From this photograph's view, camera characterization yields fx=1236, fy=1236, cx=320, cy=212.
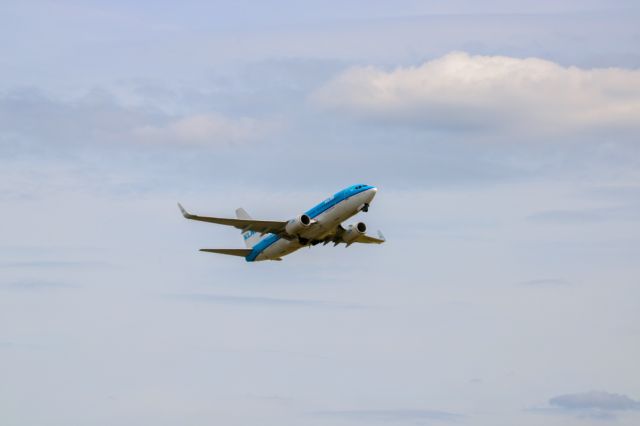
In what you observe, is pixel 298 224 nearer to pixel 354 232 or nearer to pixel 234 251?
pixel 354 232

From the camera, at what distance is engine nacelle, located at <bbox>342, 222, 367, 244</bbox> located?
10838 cm

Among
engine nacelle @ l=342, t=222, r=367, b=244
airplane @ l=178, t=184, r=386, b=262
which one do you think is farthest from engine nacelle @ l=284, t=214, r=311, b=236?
engine nacelle @ l=342, t=222, r=367, b=244

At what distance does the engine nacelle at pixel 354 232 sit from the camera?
108m

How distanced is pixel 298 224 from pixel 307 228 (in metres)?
0.99

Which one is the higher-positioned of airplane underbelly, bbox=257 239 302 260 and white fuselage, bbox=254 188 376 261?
white fuselage, bbox=254 188 376 261

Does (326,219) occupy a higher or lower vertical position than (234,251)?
A: higher

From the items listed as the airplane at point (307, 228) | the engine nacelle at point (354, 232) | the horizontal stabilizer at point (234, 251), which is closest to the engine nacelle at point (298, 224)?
the airplane at point (307, 228)

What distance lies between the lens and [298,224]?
103 metres

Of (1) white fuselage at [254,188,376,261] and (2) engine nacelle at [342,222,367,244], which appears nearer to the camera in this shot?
(1) white fuselage at [254,188,376,261]

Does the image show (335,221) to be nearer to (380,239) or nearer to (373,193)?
(373,193)

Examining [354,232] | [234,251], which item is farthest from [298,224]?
[234,251]

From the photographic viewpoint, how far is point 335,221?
102m

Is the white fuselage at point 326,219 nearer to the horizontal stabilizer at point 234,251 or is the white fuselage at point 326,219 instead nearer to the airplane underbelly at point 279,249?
the airplane underbelly at point 279,249

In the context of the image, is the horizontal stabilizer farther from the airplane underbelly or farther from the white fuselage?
the white fuselage
